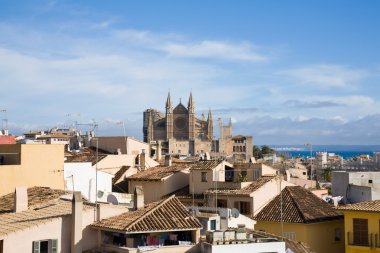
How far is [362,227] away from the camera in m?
Result: 26.9

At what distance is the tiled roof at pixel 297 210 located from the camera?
3038cm

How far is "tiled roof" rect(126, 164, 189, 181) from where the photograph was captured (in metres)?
36.9

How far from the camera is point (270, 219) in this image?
30828 mm

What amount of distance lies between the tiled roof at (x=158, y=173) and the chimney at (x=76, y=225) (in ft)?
51.2

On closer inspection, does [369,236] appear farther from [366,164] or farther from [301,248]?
[366,164]

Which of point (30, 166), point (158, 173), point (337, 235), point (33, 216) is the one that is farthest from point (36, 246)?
point (158, 173)

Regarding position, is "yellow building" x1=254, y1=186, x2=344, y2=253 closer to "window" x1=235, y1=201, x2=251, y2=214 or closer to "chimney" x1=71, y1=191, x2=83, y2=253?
"window" x1=235, y1=201, x2=251, y2=214

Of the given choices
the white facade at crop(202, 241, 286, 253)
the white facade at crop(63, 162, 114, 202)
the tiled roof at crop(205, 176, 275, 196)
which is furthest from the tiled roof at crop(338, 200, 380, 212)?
the white facade at crop(63, 162, 114, 202)

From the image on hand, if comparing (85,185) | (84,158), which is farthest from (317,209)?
(84,158)

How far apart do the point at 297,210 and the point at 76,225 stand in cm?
1385

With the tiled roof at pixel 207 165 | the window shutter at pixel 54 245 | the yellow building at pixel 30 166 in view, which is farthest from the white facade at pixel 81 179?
the window shutter at pixel 54 245

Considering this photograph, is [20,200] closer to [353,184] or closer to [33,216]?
[33,216]

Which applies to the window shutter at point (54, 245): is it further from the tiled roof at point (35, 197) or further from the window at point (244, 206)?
the window at point (244, 206)

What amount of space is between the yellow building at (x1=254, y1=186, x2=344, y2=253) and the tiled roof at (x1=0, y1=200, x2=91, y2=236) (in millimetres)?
11105
